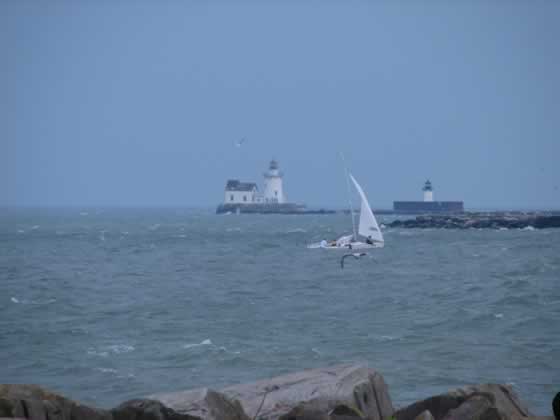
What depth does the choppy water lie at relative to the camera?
15234 millimetres

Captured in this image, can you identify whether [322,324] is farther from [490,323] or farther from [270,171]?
[270,171]

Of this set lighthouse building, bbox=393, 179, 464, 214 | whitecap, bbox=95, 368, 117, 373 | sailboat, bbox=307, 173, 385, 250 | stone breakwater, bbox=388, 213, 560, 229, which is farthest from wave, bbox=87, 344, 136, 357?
lighthouse building, bbox=393, 179, 464, 214

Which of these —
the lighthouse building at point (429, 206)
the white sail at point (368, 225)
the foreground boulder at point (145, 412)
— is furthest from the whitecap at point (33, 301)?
the lighthouse building at point (429, 206)

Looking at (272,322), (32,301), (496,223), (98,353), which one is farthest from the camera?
(496,223)

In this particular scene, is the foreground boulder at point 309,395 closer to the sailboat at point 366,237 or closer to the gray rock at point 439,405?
the gray rock at point 439,405

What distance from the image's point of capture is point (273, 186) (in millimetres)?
147750

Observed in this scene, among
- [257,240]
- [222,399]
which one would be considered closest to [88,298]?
[222,399]

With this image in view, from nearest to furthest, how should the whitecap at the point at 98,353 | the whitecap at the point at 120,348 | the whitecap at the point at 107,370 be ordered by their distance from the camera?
the whitecap at the point at 107,370
the whitecap at the point at 98,353
the whitecap at the point at 120,348

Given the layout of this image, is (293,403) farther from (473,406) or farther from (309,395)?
(473,406)

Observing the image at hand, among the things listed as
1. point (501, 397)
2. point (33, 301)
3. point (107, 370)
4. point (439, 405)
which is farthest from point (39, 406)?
point (33, 301)

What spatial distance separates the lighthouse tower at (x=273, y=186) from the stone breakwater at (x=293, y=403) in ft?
448

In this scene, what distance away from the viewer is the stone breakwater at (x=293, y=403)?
7582 mm

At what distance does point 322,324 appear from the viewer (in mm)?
21453

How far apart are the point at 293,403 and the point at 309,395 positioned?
19cm
